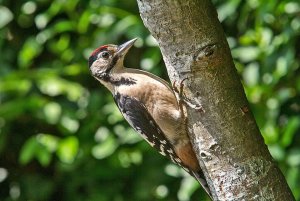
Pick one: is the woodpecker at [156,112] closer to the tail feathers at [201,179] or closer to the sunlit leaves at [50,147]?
the tail feathers at [201,179]

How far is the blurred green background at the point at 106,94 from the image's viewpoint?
4285 millimetres

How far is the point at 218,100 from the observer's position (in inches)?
96.2

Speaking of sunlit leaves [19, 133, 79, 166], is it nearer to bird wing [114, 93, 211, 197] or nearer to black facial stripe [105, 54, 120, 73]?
black facial stripe [105, 54, 120, 73]

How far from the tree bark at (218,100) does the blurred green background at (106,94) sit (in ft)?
5.55

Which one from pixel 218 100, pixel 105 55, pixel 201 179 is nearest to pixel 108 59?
pixel 105 55

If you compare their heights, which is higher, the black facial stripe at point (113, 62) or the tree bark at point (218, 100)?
the tree bark at point (218, 100)

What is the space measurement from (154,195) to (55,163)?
0.80m

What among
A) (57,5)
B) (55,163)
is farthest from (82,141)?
(57,5)

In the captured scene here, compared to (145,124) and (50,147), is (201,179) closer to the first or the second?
(145,124)

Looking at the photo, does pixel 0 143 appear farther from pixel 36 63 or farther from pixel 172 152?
pixel 172 152

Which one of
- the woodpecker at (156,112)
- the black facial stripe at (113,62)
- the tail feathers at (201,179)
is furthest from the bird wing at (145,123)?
the black facial stripe at (113,62)

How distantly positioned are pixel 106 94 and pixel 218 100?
249 cm

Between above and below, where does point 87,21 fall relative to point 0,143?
above

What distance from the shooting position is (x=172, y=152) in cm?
337
